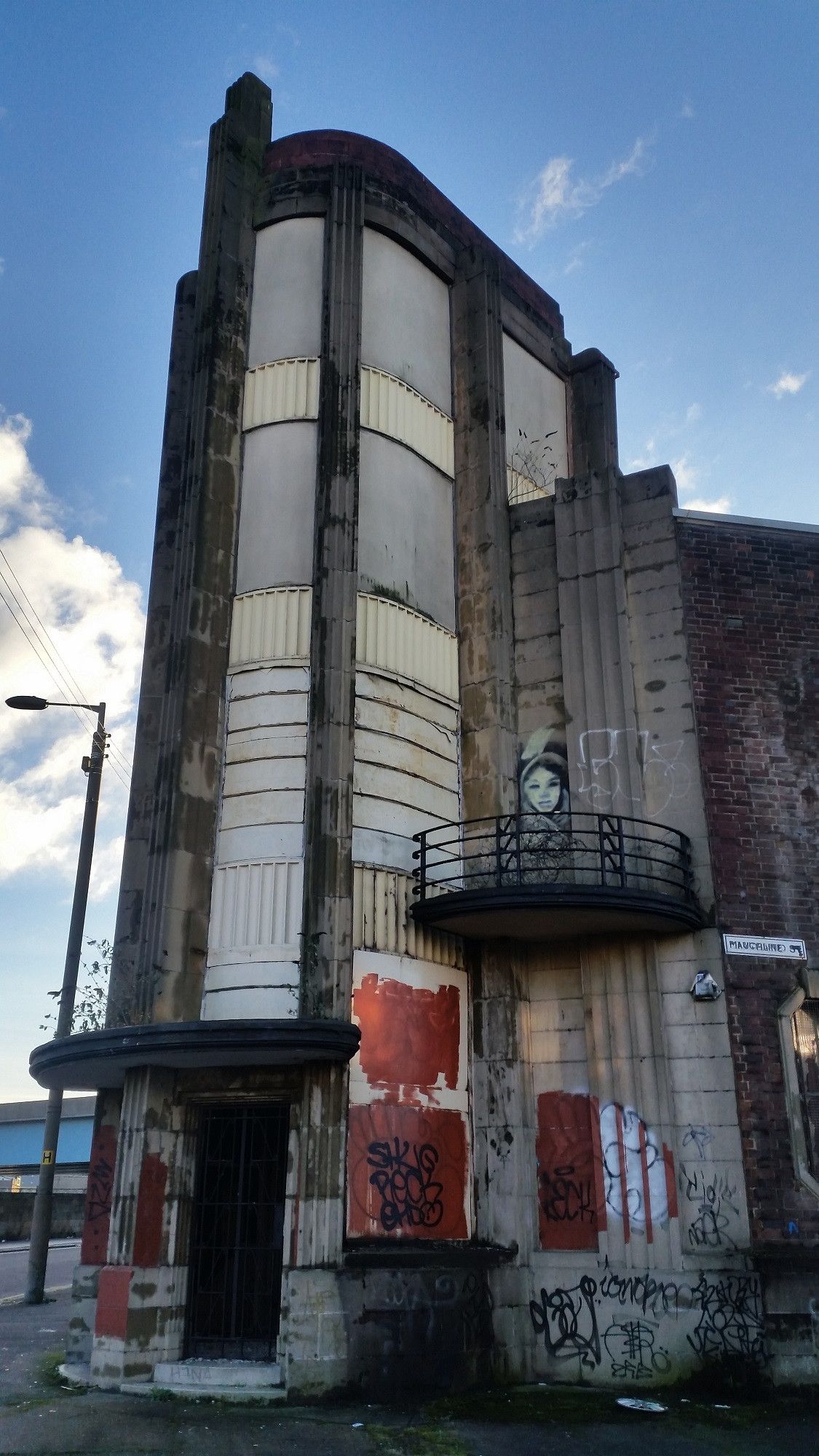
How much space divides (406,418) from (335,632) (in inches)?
171

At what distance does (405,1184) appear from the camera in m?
14.0

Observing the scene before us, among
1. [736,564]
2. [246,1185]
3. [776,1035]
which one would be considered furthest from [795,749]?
[246,1185]

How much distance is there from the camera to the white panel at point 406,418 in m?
17.7

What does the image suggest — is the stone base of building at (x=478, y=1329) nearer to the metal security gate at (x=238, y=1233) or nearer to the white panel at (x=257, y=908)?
the metal security gate at (x=238, y=1233)

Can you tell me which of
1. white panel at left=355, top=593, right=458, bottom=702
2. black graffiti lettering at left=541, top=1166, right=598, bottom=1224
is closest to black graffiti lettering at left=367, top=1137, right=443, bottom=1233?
black graffiti lettering at left=541, top=1166, right=598, bottom=1224

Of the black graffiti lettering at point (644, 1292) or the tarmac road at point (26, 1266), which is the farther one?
the tarmac road at point (26, 1266)

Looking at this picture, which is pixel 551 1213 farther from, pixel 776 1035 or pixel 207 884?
pixel 207 884

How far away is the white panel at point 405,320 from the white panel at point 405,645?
417 cm

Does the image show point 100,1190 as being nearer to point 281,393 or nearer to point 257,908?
point 257,908

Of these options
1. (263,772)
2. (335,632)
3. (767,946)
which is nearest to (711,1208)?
(767,946)

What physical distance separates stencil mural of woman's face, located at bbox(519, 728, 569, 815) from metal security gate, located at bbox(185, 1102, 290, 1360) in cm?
570

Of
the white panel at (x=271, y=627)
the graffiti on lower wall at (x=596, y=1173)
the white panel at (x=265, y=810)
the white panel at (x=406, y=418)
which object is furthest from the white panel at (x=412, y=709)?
the graffiti on lower wall at (x=596, y=1173)

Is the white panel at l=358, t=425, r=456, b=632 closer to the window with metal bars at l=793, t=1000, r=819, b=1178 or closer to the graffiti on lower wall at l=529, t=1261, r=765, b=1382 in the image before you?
the window with metal bars at l=793, t=1000, r=819, b=1178

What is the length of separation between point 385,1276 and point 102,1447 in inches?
151
